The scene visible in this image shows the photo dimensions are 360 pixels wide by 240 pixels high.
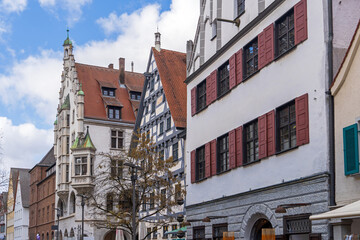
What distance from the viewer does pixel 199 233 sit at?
1109 inches

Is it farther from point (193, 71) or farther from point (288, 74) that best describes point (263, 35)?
point (193, 71)

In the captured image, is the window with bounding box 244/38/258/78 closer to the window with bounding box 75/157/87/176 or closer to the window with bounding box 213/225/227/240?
the window with bounding box 213/225/227/240

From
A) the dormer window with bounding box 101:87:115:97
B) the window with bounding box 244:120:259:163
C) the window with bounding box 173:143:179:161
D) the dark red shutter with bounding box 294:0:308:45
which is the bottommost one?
the window with bounding box 244:120:259:163

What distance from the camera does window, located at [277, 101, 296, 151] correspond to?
65.3 ft

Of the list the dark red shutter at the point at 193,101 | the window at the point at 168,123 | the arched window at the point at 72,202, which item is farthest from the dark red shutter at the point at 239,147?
the arched window at the point at 72,202

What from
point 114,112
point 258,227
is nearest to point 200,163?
point 258,227

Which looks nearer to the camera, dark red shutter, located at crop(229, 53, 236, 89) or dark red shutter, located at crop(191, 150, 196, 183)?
dark red shutter, located at crop(229, 53, 236, 89)

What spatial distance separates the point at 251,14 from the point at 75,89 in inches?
1640

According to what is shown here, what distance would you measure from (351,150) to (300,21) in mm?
4995

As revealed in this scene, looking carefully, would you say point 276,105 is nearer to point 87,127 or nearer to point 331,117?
point 331,117

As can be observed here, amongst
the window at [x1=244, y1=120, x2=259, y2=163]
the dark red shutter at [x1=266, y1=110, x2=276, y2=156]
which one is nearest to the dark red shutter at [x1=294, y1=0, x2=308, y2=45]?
the dark red shutter at [x1=266, y1=110, x2=276, y2=156]

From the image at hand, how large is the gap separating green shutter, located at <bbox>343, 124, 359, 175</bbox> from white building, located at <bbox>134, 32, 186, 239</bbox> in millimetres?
20481

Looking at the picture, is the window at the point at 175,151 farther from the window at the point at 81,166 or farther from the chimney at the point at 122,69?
the chimney at the point at 122,69

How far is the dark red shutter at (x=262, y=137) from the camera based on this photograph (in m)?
21.5
